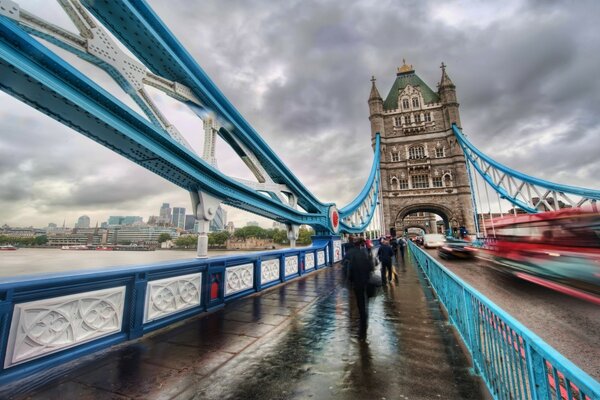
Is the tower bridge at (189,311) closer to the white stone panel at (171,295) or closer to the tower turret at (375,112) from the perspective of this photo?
the white stone panel at (171,295)

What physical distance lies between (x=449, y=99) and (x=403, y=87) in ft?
27.4

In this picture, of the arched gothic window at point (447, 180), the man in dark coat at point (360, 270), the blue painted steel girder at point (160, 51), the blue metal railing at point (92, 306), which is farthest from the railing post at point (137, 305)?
the arched gothic window at point (447, 180)

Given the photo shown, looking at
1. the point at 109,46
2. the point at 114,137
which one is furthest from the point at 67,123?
the point at 109,46

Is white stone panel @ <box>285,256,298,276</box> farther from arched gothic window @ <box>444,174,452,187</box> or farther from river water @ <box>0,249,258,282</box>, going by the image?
arched gothic window @ <box>444,174,452,187</box>

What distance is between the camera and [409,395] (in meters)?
2.34

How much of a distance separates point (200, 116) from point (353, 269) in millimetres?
6297

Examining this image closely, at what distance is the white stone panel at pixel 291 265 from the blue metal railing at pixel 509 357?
5313mm

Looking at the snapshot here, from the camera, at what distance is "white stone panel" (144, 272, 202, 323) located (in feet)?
13.1

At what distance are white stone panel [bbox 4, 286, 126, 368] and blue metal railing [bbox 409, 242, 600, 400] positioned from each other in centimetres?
430

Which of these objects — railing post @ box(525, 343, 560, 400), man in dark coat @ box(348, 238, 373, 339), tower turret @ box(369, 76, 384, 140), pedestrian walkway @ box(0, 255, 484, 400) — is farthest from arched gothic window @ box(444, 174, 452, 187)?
railing post @ box(525, 343, 560, 400)

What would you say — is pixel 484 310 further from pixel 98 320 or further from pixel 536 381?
pixel 98 320

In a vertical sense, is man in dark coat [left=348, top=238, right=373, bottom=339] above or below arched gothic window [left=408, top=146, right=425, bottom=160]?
below

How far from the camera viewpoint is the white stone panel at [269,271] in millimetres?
7131

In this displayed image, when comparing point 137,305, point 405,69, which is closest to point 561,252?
point 137,305
